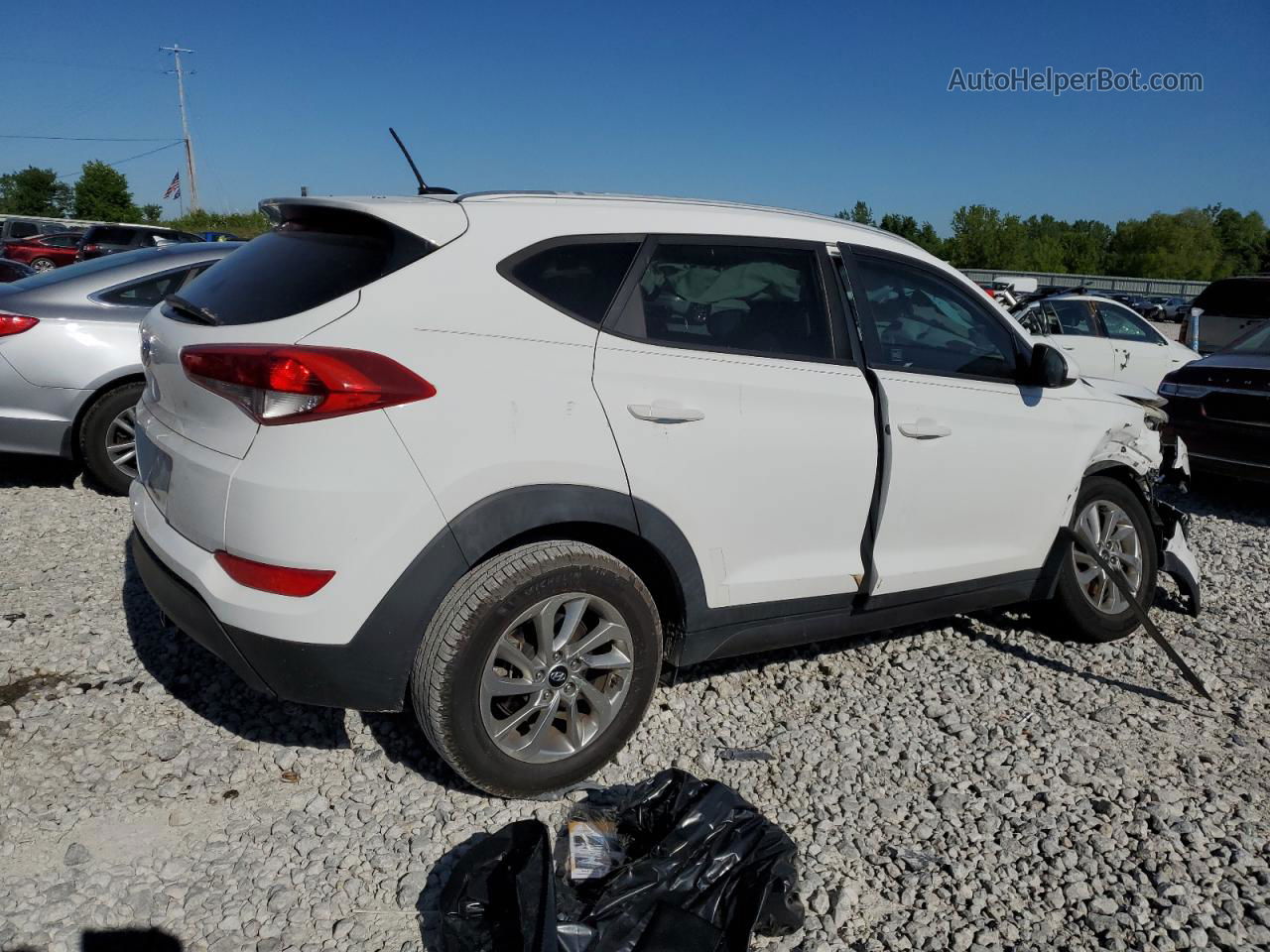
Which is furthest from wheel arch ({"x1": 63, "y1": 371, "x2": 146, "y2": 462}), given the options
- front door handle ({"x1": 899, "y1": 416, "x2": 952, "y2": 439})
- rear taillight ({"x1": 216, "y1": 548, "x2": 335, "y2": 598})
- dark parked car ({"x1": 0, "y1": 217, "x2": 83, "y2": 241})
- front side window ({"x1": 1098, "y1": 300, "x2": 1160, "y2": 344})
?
dark parked car ({"x1": 0, "y1": 217, "x2": 83, "y2": 241})

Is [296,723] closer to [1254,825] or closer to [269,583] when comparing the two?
[269,583]

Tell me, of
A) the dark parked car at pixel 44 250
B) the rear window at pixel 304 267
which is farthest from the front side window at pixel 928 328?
the dark parked car at pixel 44 250

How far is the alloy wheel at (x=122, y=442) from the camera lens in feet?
19.5

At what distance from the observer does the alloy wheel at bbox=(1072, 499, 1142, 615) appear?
4391mm

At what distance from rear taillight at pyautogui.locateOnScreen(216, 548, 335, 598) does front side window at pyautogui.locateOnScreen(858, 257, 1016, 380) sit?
2107mm

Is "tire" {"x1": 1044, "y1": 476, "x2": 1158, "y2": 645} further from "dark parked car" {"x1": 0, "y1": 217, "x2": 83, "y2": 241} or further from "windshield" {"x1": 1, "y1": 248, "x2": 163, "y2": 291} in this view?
"dark parked car" {"x1": 0, "y1": 217, "x2": 83, "y2": 241}

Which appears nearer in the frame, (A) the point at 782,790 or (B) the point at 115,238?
(A) the point at 782,790

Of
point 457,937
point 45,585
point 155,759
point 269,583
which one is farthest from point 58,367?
point 457,937

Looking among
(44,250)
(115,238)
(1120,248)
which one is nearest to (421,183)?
(115,238)

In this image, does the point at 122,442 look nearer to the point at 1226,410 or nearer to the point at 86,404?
the point at 86,404

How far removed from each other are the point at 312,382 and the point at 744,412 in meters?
1.37

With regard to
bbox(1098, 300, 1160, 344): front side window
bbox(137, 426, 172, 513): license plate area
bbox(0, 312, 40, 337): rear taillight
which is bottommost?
bbox(137, 426, 172, 513): license plate area

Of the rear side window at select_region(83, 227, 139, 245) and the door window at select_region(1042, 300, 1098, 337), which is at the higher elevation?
the door window at select_region(1042, 300, 1098, 337)

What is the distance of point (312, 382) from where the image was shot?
2.50 metres
